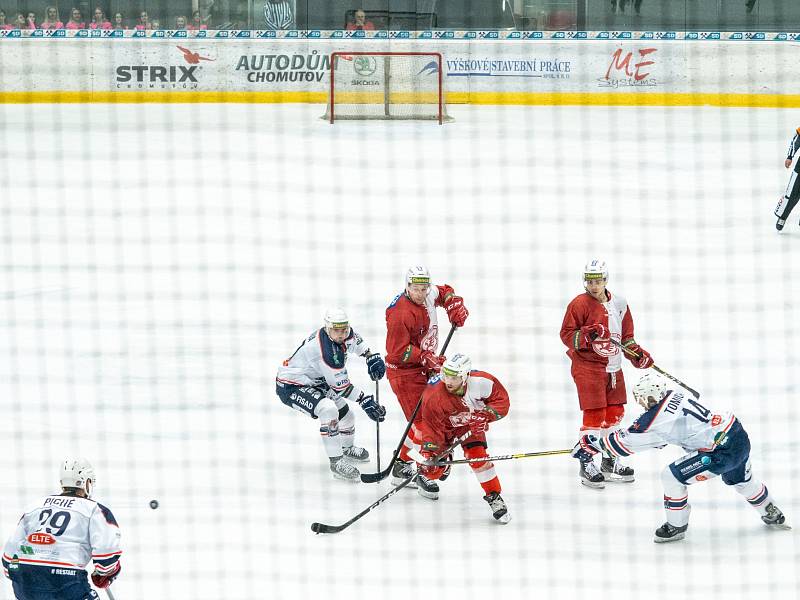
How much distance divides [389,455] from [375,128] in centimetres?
932

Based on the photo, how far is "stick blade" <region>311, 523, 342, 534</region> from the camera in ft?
17.3

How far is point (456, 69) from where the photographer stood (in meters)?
16.3

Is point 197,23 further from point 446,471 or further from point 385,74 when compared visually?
point 446,471

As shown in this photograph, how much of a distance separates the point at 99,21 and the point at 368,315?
9415 mm

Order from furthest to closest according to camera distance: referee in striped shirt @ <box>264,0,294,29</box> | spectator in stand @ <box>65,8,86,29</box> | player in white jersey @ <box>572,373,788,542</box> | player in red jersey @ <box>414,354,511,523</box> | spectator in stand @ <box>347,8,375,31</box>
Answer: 1. spectator in stand @ <box>347,8,375,31</box>
2. referee in striped shirt @ <box>264,0,294,29</box>
3. spectator in stand @ <box>65,8,86,29</box>
4. player in red jersey @ <box>414,354,511,523</box>
5. player in white jersey @ <box>572,373,788,542</box>

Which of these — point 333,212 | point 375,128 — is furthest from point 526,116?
point 333,212

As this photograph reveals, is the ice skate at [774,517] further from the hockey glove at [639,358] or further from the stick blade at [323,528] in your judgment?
the stick blade at [323,528]

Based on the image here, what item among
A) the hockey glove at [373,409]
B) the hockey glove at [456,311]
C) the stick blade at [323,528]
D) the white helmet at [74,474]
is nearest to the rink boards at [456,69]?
the hockey glove at [456,311]

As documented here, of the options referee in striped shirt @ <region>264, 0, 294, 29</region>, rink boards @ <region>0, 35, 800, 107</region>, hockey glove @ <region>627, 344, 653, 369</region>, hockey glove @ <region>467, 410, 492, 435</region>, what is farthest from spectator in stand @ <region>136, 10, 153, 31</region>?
hockey glove @ <region>467, 410, 492, 435</region>

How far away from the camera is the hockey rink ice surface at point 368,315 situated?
5.16 meters

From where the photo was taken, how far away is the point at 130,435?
6.56 meters

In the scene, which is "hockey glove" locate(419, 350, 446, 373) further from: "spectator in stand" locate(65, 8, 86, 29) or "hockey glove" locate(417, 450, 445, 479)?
"spectator in stand" locate(65, 8, 86, 29)

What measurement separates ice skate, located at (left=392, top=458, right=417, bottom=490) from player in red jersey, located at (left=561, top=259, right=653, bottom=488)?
0.84m

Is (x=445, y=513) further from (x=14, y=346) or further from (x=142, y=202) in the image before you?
(x=142, y=202)
